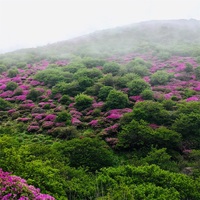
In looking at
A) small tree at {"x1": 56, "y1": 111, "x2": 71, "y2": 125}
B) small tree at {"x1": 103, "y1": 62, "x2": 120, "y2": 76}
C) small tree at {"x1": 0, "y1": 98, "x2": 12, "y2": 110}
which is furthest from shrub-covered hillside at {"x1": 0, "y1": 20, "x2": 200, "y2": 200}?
small tree at {"x1": 103, "y1": 62, "x2": 120, "y2": 76}

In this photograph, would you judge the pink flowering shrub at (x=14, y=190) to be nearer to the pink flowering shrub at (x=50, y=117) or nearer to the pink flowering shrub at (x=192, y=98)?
the pink flowering shrub at (x=50, y=117)

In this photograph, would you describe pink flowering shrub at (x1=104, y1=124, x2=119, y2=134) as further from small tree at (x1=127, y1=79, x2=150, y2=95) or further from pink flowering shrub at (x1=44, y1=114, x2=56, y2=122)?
small tree at (x1=127, y1=79, x2=150, y2=95)

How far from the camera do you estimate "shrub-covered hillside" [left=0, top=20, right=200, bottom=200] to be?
1487cm

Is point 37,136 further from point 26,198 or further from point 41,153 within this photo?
point 26,198

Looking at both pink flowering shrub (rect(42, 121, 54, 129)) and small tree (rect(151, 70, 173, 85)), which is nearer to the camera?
pink flowering shrub (rect(42, 121, 54, 129))

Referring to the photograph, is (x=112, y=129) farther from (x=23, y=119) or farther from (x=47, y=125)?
(x=23, y=119)

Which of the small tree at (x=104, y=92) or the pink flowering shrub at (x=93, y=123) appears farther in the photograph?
the small tree at (x=104, y=92)

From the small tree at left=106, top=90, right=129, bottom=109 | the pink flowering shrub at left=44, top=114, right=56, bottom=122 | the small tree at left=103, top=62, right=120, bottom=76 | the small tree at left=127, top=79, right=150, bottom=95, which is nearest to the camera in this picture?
the pink flowering shrub at left=44, top=114, right=56, bottom=122

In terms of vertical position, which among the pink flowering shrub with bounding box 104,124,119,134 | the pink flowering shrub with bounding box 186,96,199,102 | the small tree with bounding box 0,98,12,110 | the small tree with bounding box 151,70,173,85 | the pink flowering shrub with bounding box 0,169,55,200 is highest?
the pink flowering shrub with bounding box 0,169,55,200

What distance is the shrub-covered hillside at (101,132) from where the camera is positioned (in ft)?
48.8

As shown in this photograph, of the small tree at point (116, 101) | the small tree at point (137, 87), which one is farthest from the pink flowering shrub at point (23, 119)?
the small tree at point (137, 87)

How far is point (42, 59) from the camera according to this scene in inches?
2697

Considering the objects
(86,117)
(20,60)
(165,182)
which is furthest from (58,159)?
(20,60)

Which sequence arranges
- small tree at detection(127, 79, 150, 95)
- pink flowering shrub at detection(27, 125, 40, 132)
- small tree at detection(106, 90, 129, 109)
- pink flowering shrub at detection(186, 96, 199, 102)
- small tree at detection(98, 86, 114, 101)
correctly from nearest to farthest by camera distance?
pink flowering shrub at detection(27, 125, 40, 132), small tree at detection(106, 90, 129, 109), pink flowering shrub at detection(186, 96, 199, 102), small tree at detection(98, 86, 114, 101), small tree at detection(127, 79, 150, 95)
